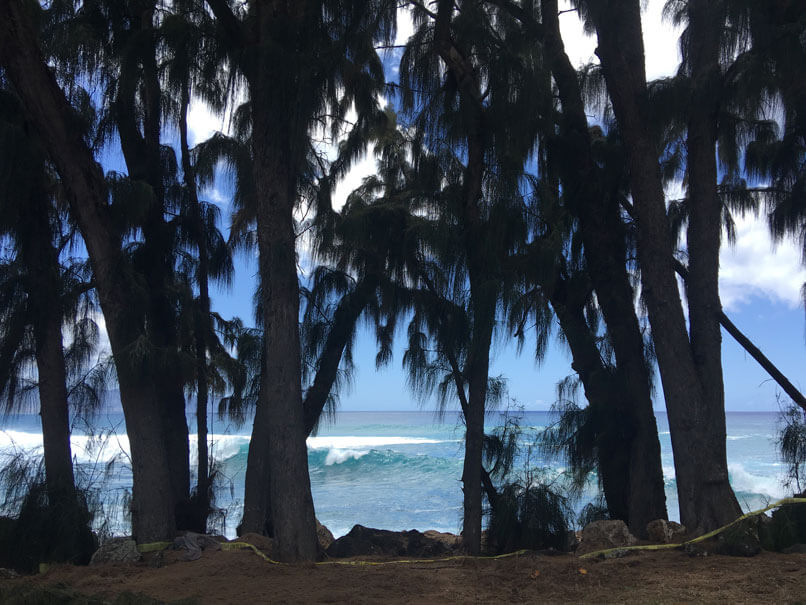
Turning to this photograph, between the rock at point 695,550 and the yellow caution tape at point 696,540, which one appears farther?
the yellow caution tape at point 696,540

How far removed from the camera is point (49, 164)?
637 centimetres

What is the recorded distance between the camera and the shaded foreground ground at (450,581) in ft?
12.6

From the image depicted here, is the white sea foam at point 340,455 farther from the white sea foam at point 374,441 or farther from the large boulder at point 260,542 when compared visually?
the large boulder at point 260,542

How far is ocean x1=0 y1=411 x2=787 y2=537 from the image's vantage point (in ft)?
20.7

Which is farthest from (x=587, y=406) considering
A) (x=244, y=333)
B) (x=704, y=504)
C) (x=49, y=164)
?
(x=49, y=164)

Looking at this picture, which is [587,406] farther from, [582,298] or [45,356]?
[45,356]

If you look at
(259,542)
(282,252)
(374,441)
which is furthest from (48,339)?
(374,441)

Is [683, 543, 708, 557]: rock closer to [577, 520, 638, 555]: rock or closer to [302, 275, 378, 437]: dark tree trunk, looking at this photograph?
[577, 520, 638, 555]: rock

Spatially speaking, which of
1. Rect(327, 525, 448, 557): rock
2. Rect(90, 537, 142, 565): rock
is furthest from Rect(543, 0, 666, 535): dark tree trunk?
Rect(90, 537, 142, 565): rock

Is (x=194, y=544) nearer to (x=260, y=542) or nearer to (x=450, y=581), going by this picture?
(x=260, y=542)

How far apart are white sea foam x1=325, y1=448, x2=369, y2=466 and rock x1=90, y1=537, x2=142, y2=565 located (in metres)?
17.3

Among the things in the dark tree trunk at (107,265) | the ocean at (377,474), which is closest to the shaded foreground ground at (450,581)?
the dark tree trunk at (107,265)

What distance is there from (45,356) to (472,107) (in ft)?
14.0

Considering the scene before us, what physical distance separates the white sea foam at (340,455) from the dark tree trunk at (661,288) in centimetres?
1786
